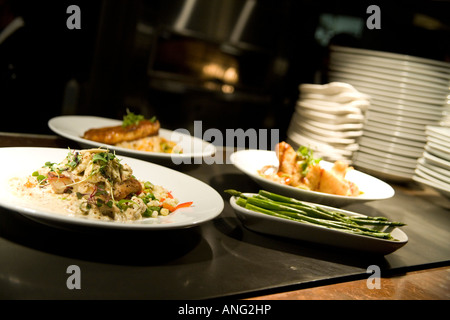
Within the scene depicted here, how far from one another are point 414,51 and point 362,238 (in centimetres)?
216

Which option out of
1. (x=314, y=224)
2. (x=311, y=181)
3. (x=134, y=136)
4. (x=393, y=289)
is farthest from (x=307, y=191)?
(x=134, y=136)

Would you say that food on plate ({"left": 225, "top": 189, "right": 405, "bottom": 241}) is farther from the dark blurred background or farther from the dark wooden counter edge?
the dark blurred background

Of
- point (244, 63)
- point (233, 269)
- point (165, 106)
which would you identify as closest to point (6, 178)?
point (233, 269)

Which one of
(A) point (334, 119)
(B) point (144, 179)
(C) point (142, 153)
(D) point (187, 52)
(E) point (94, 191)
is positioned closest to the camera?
(E) point (94, 191)

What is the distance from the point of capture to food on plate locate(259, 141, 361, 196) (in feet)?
5.86

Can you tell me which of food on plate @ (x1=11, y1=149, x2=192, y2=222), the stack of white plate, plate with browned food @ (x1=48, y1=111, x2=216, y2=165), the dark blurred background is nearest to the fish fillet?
plate with browned food @ (x1=48, y1=111, x2=216, y2=165)

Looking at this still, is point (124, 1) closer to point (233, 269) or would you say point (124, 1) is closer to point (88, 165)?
point (88, 165)

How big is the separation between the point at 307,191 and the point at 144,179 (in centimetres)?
62

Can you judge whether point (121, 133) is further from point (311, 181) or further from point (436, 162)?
point (436, 162)

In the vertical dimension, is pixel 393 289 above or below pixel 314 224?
below

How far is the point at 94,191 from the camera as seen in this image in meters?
1.25

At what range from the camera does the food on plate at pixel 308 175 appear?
5.86 feet
